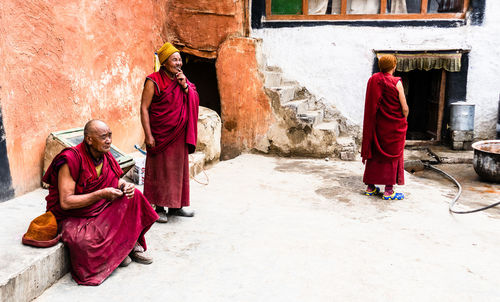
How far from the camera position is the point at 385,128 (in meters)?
5.13

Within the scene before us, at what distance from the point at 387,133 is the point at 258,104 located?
9.42 ft

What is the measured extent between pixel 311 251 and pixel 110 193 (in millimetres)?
1680

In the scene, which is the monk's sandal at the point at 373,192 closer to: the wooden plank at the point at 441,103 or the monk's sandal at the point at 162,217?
the monk's sandal at the point at 162,217

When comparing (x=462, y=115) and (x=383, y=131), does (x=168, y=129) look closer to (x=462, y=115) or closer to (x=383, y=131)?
(x=383, y=131)

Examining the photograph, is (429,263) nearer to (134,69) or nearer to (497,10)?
(134,69)

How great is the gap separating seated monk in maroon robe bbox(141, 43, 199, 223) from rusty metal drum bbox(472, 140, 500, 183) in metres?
4.78

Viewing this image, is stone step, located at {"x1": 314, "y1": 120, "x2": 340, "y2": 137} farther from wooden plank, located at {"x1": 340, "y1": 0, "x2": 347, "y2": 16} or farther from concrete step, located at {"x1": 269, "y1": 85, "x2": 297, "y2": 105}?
wooden plank, located at {"x1": 340, "y1": 0, "x2": 347, "y2": 16}

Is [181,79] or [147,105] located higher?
[181,79]

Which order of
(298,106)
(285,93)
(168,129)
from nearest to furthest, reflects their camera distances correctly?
1. (168,129)
2. (298,106)
3. (285,93)

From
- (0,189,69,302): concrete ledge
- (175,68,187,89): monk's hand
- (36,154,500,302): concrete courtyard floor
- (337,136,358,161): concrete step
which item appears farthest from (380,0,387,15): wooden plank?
(0,189,69,302): concrete ledge

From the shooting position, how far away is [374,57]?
8.56 m

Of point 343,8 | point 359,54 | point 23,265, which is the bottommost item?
point 23,265

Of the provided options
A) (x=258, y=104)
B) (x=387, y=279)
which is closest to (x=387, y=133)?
(x=387, y=279)

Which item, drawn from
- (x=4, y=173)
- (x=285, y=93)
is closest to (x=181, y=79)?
(x=4, y=173)
